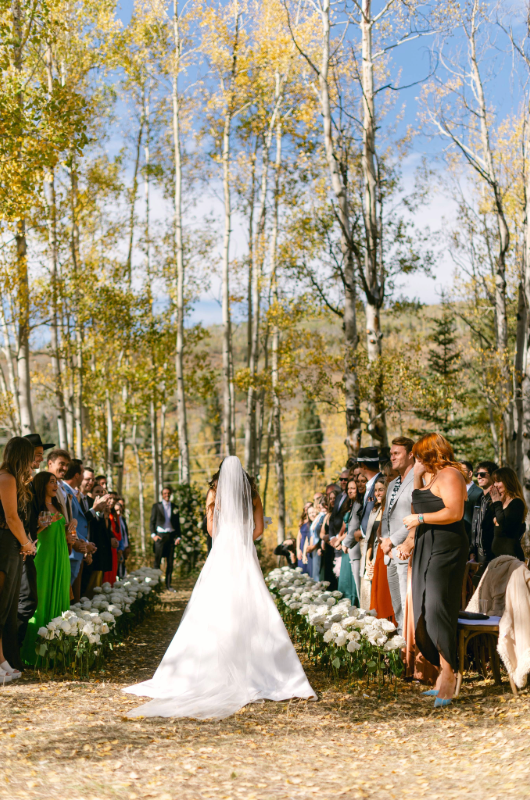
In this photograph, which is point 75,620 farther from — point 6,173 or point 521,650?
point 6,173

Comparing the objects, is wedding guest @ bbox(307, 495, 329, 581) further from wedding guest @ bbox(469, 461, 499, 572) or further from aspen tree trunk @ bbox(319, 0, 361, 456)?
wedding guest @ bbox(469, 461, 499, 572)

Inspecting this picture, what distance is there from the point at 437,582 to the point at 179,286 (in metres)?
16.5

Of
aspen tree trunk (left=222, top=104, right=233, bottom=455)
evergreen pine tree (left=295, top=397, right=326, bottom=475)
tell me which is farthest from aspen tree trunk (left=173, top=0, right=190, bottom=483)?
evergreen pine tree (left=295, top=397, right=326, bottom=475)

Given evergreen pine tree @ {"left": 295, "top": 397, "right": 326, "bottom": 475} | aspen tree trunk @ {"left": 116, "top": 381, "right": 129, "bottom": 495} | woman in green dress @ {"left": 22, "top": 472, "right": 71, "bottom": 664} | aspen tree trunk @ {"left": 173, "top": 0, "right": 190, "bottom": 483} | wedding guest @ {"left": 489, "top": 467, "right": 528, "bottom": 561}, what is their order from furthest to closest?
1. evergreen pine tree @ {"left": 295, "top": 397, "right": 326, "bottom": 475}
2. aspen tree trunk @ {"left": 116, "top": 381, "right": 129, "bottom": 495}
3. aspen tree trunk @ {"left": 173, "top": 0, "right": 190, "bottom": 483}
4. wedding guest @ {"left": 489, "top": 467, "right": 528, "bottom": 561}
5. woman in green dress @ {"left": 22, "top": 472, "right": 71, "bottom": 664}

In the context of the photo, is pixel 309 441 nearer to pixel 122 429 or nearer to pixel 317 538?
pixel 122 429

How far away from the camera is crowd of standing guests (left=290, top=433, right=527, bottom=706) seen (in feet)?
18.8

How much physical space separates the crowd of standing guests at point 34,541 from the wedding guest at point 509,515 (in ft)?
14.0

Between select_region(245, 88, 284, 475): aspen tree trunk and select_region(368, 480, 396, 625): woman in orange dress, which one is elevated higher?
select_region(245, 88, 284, 475): aspen tree trunk

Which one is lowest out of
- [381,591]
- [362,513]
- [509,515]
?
[381,591]

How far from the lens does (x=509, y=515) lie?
7.36 metres

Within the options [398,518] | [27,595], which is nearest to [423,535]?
[398,518]

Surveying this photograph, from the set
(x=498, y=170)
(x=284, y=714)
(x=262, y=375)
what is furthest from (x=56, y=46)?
(x=284, y=714)

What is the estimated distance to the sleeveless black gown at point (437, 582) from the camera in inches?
224

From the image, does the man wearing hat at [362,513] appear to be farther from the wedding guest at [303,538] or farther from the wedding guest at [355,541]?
the wedding guest at [303,538]
